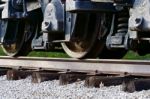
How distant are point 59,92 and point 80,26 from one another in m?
1.82

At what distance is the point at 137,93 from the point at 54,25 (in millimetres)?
2640

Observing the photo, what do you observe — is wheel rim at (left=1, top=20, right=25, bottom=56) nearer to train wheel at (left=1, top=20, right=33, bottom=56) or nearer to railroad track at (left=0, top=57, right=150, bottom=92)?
train wheel at (left=1, top=20, right=33, bottom=56)

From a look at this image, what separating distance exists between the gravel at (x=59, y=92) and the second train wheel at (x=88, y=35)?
81 cm

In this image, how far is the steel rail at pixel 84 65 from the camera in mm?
6401

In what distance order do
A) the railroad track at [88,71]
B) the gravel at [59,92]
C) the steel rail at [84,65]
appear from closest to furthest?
the gravel at [59,92]
the railroad track at [88,71]
the steel rail at [84,65]

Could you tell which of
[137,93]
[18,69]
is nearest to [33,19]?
[18,69]

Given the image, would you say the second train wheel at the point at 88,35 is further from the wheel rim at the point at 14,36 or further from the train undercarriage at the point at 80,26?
the wheel rim at the point at 14,36

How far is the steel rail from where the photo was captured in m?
6.40

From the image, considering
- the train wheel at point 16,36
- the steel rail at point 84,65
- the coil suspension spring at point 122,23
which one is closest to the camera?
the steel rail at point 84,65

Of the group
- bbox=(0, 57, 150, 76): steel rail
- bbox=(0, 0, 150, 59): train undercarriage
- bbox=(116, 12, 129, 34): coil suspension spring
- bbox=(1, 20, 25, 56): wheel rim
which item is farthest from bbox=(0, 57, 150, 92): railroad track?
bbox=(1, 20, 25, 56): wheel rim

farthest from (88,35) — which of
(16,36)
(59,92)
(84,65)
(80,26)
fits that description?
(16,36)

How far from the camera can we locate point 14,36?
9.98 metres

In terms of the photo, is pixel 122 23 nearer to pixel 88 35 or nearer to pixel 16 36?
pixel 88 35

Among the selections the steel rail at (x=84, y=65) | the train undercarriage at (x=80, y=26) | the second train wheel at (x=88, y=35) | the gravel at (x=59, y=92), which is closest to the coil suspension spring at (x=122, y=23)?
the train undercarriage at (x=80, y=26)
